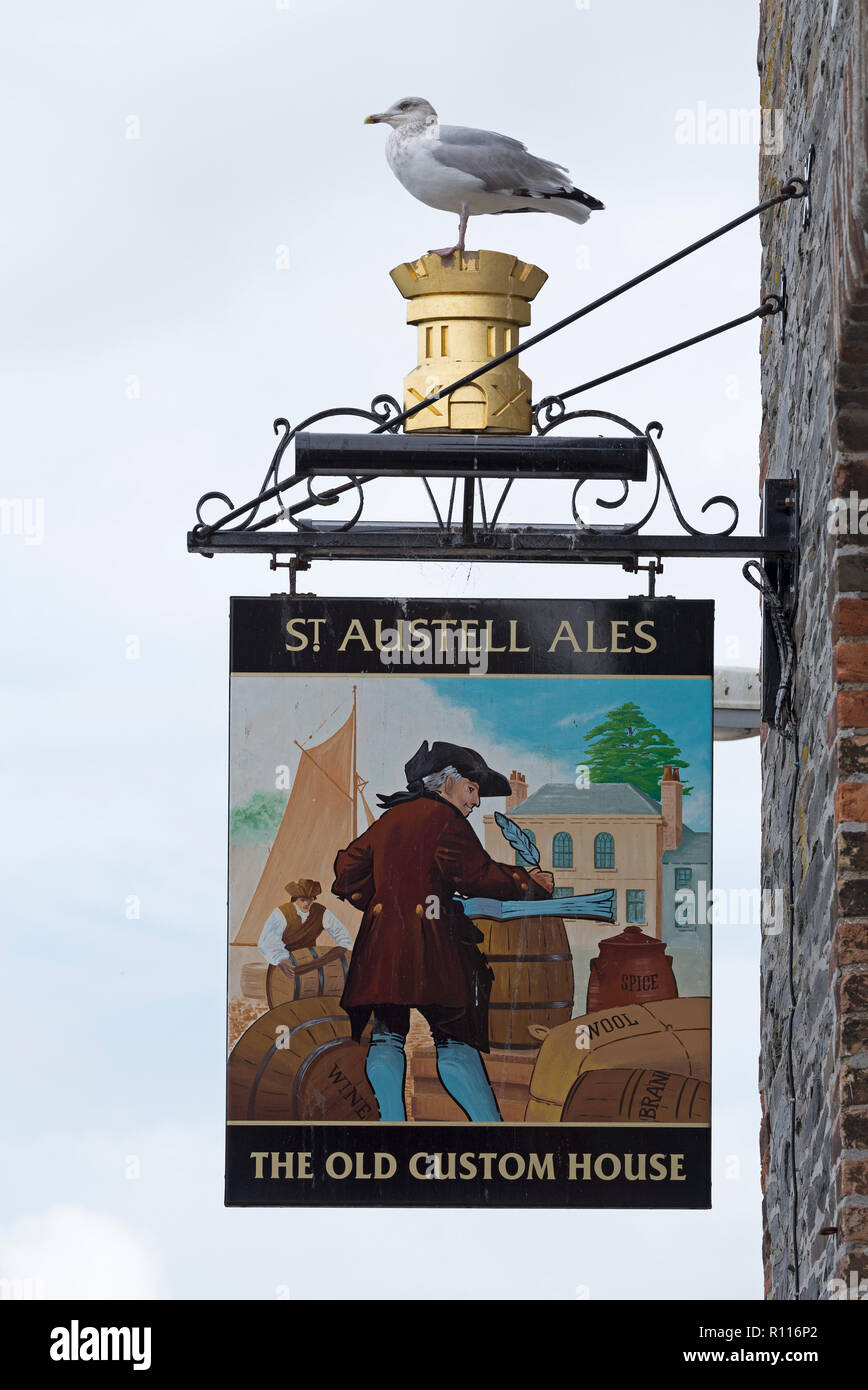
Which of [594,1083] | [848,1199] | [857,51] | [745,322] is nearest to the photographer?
[857,51]

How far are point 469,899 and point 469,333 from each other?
5.37ft

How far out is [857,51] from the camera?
4906 mm

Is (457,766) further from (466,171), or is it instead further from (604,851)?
(466,171)

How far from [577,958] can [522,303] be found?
1.90 metres

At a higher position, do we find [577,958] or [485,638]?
[485,638]

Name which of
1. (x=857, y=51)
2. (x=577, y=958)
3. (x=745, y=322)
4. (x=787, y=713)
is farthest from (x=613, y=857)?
(x=857, y=51)

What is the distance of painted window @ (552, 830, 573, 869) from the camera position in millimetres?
6055

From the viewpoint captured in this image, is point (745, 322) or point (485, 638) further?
point (745, 322)

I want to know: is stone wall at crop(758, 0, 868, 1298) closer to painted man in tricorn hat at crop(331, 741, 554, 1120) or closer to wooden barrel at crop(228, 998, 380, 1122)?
painted man in tricorn hat at crop(331, 741, 554, 1120)

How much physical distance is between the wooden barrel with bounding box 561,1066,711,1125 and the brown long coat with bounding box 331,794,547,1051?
32 cm

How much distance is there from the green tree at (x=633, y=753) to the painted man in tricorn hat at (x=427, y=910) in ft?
0.84

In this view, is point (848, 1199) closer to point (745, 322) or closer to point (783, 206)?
point (745, 322)

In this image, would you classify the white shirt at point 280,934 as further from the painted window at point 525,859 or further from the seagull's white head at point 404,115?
the seagull's white head at point 404,115

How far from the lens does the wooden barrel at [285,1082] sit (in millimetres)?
5988
